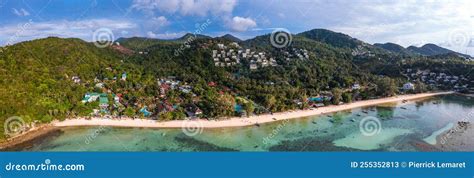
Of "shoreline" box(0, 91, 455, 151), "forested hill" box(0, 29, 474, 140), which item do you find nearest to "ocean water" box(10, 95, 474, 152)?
"shoreline" box(0, 91, 455, 151)

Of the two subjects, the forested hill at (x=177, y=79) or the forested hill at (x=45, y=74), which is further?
the forested hill at (x=177, y=79)

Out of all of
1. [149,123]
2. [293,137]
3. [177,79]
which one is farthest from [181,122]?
[177,79]

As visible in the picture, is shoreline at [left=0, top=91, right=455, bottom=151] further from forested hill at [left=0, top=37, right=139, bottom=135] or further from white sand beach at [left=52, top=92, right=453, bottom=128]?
forested hill at [left=0, top=37, right=139, bottom=135]

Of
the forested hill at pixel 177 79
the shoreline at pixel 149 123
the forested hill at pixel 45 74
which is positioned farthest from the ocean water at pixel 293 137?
the forested hill at pixel 45 74

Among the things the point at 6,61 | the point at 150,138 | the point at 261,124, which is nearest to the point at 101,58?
the point at 6,61

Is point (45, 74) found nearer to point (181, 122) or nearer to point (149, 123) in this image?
point (149, 123)

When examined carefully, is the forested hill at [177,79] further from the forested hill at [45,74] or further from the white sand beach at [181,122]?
the white sand beach at [181,122]
